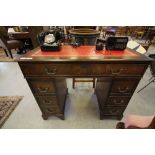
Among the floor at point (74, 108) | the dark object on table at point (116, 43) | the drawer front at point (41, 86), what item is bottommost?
the floor at point (74, 108)

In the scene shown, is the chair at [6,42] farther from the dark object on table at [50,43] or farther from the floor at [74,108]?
the dark object on table at [50,43]

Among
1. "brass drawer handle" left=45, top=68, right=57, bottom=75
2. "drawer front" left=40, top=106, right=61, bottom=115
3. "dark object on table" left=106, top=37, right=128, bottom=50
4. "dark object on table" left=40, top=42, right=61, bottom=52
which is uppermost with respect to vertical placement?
"dark object on table" left=106, top=37, right=128, bottom=50

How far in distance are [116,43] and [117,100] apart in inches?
25.5

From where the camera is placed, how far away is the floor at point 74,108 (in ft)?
4.97

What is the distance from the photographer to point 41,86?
3.92 ft

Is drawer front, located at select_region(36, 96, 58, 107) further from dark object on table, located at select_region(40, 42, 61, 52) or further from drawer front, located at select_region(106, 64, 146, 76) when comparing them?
drawer front, located at select_region(106, 64, 146, 76)

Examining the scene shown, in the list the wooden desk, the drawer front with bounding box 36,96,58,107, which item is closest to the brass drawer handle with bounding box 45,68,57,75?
the wooden desk

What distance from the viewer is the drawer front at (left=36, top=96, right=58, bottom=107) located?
1301 millimetres

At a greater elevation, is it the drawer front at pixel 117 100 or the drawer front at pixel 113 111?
the drawer front at pixel 117 100

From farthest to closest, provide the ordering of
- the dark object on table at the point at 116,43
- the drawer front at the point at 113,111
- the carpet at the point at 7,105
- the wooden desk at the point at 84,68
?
the carpet at the point at 7,105, the drawer front at the point at 113,111, the dark object on table at the point at 116,43, the wooden desk at the point at 84,68

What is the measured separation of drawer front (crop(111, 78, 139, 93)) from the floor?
565mm

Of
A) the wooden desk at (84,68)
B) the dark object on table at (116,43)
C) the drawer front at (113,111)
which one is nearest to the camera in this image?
the wooden desk at (84,68)

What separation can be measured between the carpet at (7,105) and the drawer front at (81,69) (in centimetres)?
95

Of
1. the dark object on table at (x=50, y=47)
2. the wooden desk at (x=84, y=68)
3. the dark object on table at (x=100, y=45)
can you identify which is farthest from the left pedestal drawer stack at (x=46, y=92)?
the dark object on table at (x=100, y=45)
